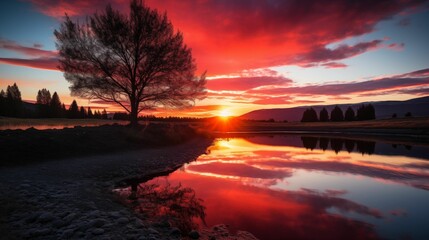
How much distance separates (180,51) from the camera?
1909cm

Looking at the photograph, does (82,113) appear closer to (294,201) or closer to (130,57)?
(130,57)

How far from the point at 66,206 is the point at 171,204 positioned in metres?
2.66

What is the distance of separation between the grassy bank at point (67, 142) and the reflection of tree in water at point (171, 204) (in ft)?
22.2

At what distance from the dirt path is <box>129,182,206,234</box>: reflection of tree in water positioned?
495mm

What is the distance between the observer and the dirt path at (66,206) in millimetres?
4328

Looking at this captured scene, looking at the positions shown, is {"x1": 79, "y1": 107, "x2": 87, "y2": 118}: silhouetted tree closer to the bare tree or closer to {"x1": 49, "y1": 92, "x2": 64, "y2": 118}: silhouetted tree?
{"x1": 49, "y1": 92, "x2": 64, "y2": 118}: silhouetted tree

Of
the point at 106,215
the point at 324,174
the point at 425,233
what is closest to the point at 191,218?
the point at 106,215

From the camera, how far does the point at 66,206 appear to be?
18.2 feet

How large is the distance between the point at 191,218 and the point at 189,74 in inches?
624

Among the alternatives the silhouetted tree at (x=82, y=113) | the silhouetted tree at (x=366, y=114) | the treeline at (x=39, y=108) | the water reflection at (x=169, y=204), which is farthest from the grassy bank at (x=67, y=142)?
the silhouetted tree at (x=366, y=114)

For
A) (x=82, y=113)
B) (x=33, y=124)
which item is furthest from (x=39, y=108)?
(x=33, y=124)

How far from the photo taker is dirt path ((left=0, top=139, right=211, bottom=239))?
4.33 metres

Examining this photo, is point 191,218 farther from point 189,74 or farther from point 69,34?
point 69,34

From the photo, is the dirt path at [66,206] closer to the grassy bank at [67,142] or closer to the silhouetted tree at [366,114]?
the grassy bank at [67,142]
